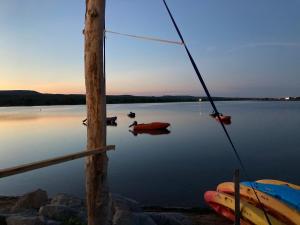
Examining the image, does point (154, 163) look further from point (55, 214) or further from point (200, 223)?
point (55, 214)


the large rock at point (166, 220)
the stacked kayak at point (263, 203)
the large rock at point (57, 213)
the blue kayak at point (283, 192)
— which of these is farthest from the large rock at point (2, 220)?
the blue kayak at point (283, 192)

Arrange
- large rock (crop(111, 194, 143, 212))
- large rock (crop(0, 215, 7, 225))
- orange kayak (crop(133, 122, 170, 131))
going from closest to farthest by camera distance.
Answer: large rock (crop(0, 215, 7, 225)), large rock (crop(111, 194, 143, 212)), orange kayak (crop(133, 122, 170, 131))

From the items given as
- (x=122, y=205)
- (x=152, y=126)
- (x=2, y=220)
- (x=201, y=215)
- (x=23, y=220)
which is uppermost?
(x=23, y=220)

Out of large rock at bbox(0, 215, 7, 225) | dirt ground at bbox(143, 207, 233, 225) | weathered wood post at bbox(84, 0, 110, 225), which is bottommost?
dirt ground at bbox(143, 207, 233, 225)

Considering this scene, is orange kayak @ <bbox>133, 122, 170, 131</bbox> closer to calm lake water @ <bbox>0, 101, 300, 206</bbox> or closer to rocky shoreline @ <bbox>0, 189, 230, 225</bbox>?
calm lake water @ <bbox>0, 101, 300, 206</bbox>

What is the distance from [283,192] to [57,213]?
7300 millimetres

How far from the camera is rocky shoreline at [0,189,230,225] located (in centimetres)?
874

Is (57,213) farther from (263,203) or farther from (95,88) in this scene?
(263,203)

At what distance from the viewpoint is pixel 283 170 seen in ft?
71.2

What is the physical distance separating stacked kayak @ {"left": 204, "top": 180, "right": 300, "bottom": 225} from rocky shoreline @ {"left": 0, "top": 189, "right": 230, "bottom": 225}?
1.90 ft

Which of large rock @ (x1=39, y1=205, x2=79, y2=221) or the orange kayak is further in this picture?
the orange kayak

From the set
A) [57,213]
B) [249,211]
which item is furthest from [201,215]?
[57,213]

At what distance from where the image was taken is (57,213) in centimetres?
938

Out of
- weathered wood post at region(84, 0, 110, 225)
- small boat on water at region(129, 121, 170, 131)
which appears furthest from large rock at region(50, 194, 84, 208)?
small boat on water at region(129, 121, 170, 131)
